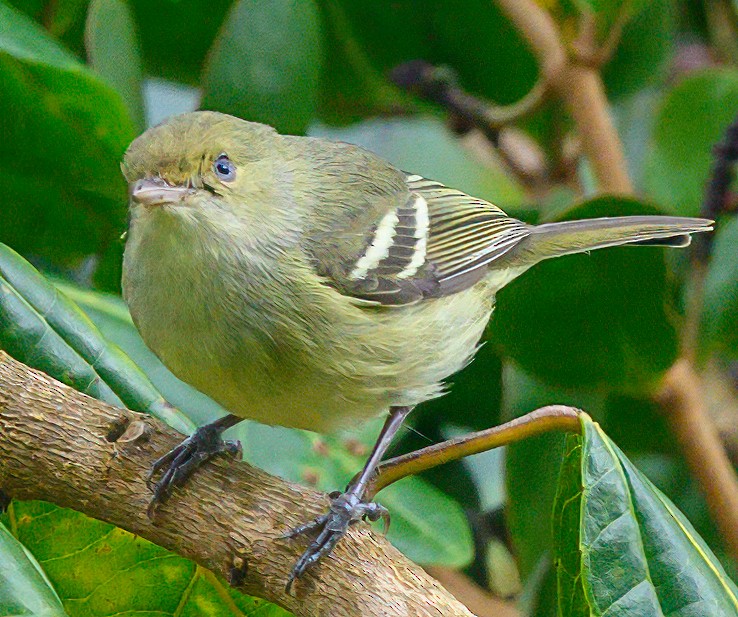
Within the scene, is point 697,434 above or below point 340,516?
above

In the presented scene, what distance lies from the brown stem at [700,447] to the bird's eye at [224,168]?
1.43m

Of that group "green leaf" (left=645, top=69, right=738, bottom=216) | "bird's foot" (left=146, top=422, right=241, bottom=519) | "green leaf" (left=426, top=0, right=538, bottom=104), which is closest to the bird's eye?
"bird's foot" (left=146, top=422, right=241, bottom=519)

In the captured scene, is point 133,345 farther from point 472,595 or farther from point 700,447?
point 700,447

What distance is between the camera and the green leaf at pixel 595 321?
288 centimetres

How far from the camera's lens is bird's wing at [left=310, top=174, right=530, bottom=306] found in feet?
8.83

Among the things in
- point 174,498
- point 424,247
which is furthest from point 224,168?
point 424,247

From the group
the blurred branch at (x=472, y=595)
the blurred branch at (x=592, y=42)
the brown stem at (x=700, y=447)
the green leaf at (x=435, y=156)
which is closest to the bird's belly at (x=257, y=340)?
the brown stem at (x=700, y=447)

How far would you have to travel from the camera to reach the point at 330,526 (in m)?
2.13

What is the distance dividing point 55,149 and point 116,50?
1.11ft

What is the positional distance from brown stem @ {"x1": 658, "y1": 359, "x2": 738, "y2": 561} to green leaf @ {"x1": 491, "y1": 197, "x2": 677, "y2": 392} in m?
0.22

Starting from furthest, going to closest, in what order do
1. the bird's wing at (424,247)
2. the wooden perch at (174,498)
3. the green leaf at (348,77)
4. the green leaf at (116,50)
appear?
the green leaf at (348,77) → the green leaf at (116,50) → the bird's wing at (424,247) → the wooden perch at (174,498)

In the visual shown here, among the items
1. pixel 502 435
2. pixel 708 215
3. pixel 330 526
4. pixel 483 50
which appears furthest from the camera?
pixel 483 50

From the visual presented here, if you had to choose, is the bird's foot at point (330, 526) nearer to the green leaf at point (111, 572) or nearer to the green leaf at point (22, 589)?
the green leaf at point (111, 572)

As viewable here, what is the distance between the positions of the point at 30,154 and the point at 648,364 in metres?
1.77
